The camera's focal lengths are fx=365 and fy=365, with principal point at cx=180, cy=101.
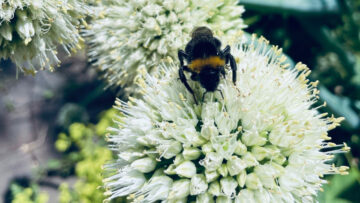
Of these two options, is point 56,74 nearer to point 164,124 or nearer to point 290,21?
point 290,21

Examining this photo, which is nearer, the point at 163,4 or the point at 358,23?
the point at 163,4

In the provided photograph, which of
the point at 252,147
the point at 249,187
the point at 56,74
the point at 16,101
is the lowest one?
the point at 249,187

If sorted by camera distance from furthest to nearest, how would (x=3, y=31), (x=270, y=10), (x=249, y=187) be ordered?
(x=270, y=10), (x=3, y=31), (x=249, y=187)

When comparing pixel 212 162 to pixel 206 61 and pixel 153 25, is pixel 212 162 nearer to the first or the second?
pixel 206 61

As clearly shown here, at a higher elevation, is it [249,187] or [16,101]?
[16,101]

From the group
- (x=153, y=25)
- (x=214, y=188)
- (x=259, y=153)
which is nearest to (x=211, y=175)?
(x=214, y=188)

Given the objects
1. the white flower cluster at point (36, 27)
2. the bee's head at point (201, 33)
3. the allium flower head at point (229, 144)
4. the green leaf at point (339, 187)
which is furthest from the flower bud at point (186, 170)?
the green leaf at point (339, 187)

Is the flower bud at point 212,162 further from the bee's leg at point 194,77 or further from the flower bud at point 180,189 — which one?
the bee's leg at point 194,77

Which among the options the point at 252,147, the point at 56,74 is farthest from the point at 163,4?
the point at 56,74
